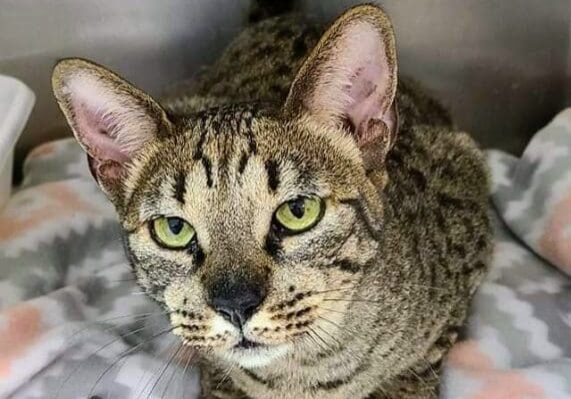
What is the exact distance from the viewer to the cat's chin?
1.30 m

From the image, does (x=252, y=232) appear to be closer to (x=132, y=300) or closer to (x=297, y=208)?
(x=297, y=208)

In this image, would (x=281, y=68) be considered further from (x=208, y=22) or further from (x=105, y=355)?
(x=105, y=355)

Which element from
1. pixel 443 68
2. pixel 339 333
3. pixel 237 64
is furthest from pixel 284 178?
pixel 443 68

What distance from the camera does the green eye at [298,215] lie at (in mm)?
1290

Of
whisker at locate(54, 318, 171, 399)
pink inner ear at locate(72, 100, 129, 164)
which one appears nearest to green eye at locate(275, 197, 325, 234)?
pink inner ear at locate(72, 100, 129, 164)

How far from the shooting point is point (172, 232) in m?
1.33

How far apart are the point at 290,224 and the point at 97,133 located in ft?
0.96

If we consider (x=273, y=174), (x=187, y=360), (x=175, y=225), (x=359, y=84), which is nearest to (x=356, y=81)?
(x=359, y=84)

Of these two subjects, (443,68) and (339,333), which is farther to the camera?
(443,68)

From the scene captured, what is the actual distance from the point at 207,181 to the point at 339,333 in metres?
0.26

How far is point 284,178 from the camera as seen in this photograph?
1299 millimetres

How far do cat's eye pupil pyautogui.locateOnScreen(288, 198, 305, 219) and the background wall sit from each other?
0.79 meters

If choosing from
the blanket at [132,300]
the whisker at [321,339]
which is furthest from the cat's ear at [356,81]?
the blanket at [132,300]

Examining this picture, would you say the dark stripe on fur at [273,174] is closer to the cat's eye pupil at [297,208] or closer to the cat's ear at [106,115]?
the cat's eye pupil at [297,208]
